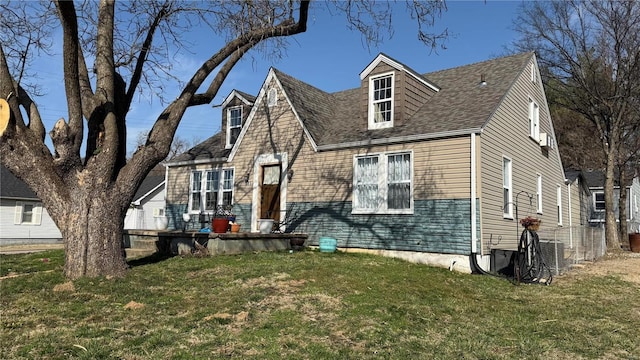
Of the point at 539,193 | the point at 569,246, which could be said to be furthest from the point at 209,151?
the point at 569,246

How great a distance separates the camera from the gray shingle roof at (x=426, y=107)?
1277 cm

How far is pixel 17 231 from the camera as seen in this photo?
1136 inches

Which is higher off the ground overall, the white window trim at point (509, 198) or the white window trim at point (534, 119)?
the white window trim at point (534, 119)

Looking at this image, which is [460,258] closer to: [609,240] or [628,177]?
[609,240]

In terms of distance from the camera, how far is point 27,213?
29578 mm

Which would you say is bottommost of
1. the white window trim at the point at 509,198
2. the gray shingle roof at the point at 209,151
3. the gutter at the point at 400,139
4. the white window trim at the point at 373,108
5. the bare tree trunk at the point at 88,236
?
the bare tree trunk at the point at 88,236

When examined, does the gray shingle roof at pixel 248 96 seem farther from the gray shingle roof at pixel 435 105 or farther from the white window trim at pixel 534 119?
the white window trim at pixel 534 119

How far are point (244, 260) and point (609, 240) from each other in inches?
774

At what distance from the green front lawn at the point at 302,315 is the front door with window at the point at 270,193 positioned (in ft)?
16.7

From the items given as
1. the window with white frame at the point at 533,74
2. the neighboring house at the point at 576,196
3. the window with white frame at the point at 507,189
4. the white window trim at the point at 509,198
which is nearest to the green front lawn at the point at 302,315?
the white window trim at the point at 509,198

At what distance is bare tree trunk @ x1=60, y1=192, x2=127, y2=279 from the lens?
8.34m

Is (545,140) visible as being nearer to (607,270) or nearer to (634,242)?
(607,270)

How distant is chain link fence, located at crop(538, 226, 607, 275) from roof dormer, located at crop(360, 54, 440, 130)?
5331mm

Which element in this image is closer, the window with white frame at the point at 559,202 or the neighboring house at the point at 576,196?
the window with white frame at the point at 559,202
